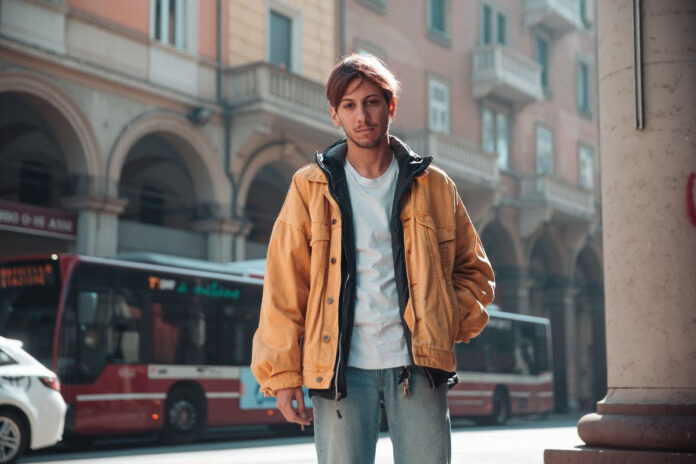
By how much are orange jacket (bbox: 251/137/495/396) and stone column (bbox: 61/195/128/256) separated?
16119 mm

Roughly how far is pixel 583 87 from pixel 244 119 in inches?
765

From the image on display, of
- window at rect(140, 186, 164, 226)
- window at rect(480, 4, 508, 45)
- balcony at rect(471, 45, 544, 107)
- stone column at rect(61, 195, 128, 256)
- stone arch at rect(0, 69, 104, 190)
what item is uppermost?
window at rect(480, 4, 508, 45)

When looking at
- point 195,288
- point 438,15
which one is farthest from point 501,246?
point 195,288

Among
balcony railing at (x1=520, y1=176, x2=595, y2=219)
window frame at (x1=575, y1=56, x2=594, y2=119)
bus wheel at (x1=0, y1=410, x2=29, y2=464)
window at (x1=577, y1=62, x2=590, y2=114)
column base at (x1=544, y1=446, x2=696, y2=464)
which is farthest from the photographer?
window at (x1=577, y1=62, x2=590, y2=114)

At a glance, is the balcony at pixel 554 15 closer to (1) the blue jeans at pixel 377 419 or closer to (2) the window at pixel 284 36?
(2) the window at pixel 284 36

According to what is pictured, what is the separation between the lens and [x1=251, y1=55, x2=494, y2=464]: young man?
323 centimetres

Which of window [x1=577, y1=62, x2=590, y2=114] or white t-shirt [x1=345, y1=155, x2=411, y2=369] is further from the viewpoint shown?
window [x1=577, y1=62, x2=590, y2=114]

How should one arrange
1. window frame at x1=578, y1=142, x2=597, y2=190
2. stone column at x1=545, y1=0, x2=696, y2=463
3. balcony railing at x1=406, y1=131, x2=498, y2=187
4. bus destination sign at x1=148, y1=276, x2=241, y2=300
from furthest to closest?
window frame at x1=578, y1=142, x2=597, y2=190 → balcony railing at x1=406, y1=131, x2=498, y2=187 → bus destination sign at x1=148, y1=276, x2=241, y2=300 → stone column at x1=545, y1=0, x2=696, y2=463

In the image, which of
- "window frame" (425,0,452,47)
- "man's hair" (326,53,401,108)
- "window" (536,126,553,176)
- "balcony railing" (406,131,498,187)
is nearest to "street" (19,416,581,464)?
"man's hair" (326,53,401,108)

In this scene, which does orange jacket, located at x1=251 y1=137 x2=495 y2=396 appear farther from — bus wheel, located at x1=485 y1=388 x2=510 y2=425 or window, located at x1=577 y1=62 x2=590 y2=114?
window, located at x1=577 y1=62 x2=590 y2=114

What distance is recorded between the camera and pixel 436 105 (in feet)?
96.6

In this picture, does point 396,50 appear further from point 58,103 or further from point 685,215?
point 685,215

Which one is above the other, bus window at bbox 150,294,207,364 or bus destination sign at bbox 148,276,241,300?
bus destination sign at bbox 148,276,241,300

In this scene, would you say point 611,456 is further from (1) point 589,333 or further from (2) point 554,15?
(1) point 589,333
